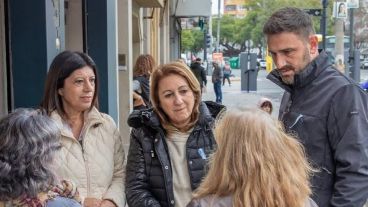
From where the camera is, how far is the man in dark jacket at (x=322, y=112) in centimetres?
235

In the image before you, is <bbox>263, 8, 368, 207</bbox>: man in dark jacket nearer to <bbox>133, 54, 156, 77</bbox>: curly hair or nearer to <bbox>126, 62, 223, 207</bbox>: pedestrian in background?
<bbox>126, 62, 223, 207</bbox>: pedestrian in background

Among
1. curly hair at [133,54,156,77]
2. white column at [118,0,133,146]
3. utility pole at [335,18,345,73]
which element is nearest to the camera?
curly hair at [133,54,156,77]

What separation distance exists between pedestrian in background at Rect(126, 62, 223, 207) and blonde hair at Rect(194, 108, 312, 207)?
79 centimetres

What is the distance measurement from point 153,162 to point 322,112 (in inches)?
36.0

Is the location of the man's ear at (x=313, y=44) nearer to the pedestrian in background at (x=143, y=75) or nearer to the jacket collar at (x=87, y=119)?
the jacket collar at (x=87, y=119)

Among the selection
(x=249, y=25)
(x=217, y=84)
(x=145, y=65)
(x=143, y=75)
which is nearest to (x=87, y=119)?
(x=145, y=65)

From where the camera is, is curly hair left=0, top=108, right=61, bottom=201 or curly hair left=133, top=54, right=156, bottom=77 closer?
curly hair left=0, top=108, right=61, bottom=201

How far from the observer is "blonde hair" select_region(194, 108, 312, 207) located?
199cm

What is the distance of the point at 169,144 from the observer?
2881 millimetres

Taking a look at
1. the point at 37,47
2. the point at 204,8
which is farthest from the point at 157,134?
the point at 204,8

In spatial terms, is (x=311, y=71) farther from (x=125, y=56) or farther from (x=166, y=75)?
(x=125, y=56)

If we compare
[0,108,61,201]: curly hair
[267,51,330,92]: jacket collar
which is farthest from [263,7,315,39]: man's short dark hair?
[0,108,61,201]: curly hair

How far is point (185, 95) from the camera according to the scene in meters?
2.98

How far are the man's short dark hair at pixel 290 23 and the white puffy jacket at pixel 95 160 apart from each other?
1.18 m
